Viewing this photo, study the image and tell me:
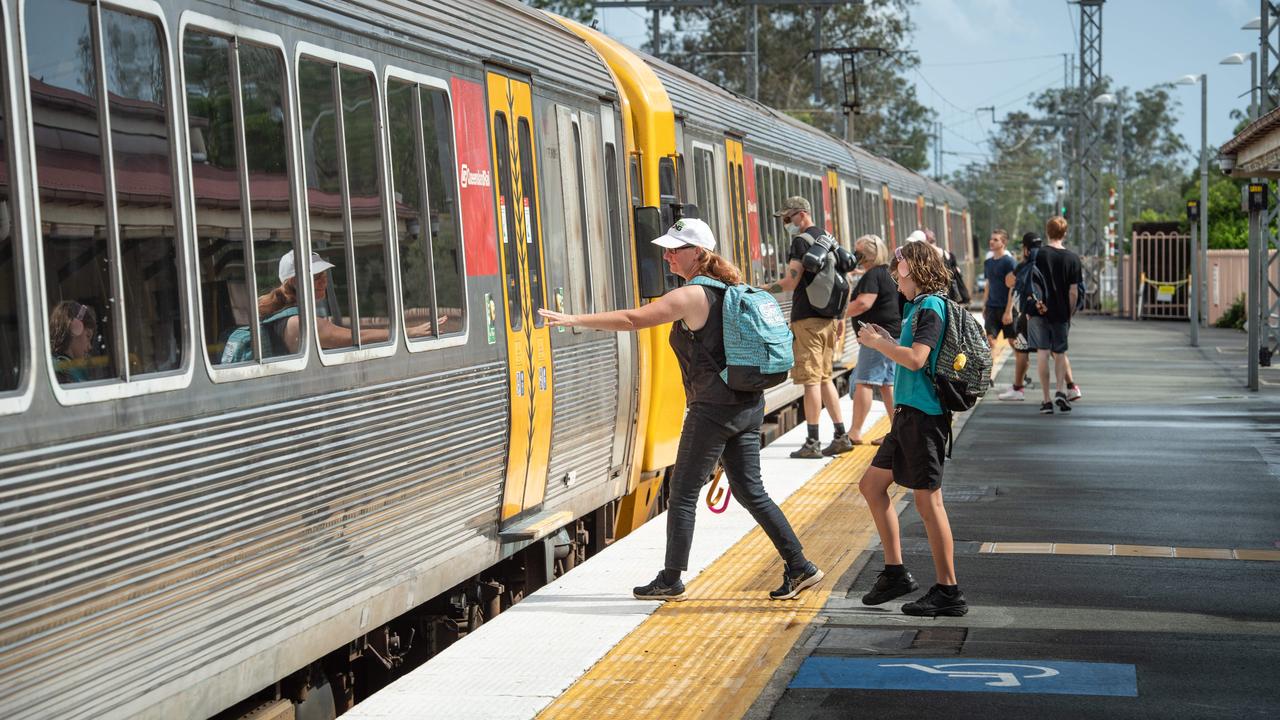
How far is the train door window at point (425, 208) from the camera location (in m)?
6.98

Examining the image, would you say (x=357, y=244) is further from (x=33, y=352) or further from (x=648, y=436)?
(x=648, y=436)

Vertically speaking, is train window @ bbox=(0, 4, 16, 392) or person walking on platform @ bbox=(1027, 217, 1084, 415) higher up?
train window @ bbox=(0, 4, 16, 392)

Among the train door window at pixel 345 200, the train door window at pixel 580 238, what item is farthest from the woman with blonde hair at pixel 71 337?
the train door window at pixel 580 238

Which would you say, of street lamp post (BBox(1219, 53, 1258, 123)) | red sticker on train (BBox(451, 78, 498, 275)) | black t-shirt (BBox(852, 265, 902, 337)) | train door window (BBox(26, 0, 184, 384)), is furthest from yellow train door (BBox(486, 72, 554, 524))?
street lamp post (BBox(1219, 53, 1258, 123))

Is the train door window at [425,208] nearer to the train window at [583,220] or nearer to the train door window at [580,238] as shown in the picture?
the train door window at [580,238]

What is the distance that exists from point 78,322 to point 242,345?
3.09 ft

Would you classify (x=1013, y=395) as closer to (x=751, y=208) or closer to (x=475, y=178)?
(x=751, y=208)

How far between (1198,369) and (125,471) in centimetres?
2086

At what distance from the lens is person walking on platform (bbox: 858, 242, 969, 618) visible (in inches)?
295

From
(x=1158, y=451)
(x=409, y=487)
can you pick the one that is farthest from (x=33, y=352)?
(x=1158, y=451)

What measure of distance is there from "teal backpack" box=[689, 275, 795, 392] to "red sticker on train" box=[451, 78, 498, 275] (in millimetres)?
1142

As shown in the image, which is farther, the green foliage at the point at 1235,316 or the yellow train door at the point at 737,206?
the green foliage at the point at 1235,316

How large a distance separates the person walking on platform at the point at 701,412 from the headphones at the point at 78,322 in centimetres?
302

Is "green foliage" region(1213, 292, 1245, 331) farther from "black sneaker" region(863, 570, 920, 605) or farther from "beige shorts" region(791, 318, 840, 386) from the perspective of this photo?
"black sneaker" region(863, 570, 920, 605)
